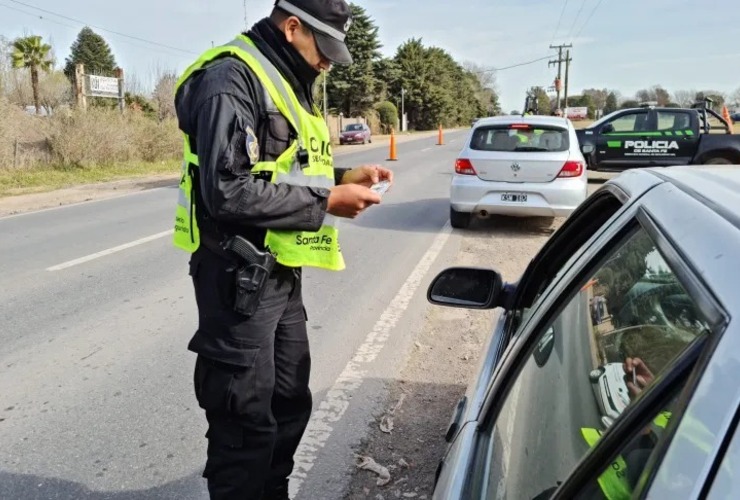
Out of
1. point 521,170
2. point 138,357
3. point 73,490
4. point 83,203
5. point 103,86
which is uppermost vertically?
point 103,86

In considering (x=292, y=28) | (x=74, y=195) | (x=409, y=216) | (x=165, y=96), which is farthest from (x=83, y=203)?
(x=165, y=96)

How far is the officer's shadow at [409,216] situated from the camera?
9312 mm

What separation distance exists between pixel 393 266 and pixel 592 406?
563cm

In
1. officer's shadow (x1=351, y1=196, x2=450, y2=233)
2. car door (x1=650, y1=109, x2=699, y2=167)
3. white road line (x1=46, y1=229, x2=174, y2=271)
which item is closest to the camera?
white road line (x1=46, y1=229, x2=174, y2=271)

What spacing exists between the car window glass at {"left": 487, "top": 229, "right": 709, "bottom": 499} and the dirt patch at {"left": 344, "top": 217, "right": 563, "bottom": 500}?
81cm

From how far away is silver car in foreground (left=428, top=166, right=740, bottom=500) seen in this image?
755mm

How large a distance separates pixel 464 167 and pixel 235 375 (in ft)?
23.2

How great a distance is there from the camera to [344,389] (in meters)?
3.82

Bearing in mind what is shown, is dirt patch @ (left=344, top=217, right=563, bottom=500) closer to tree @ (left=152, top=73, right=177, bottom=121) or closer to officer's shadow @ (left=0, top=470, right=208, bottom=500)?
officer's shadow @ (left=0, top=470, right=208, bottom=500)

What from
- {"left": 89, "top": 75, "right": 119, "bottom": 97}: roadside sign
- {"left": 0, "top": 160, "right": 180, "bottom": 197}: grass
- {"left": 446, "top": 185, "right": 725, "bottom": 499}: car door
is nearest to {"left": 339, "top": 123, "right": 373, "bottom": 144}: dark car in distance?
{"left": 89, "top": 75, "right": 119, "bottom": 97}: roadside sign

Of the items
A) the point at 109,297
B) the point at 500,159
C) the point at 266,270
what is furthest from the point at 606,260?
the point at 500,159

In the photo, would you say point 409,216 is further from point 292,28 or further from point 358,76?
point 358,76

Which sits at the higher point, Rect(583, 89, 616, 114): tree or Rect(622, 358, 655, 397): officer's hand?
Rect(583, 89, 616, 114): tree

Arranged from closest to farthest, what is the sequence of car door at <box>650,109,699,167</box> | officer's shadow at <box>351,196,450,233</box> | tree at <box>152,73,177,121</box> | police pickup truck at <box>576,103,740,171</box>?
officer's shadow at <box>351,196,450,233</box> < police pickup truck at <box>576,103,740,171</box> < car door at <box>650,109,699,167</box> < tree at <box>152,73,177,121</box>
